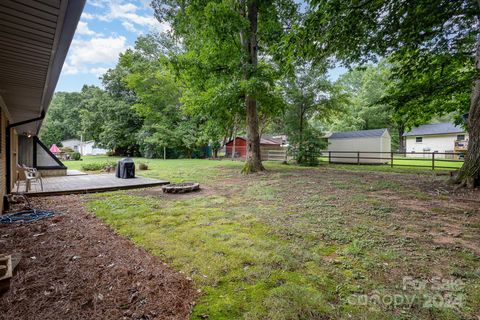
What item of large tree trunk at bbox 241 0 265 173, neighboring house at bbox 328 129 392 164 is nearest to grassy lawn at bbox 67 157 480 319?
large tree trunk at bbox 241 0 265 173

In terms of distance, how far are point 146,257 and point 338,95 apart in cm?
1567

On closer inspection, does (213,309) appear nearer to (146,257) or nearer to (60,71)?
(146,257)

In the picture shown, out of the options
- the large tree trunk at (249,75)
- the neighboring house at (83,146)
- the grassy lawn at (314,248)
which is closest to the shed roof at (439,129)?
the large tree trunk at (249,75)

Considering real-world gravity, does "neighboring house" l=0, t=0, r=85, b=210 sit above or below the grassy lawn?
above

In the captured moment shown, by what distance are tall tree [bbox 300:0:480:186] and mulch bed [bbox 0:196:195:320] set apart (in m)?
5.78

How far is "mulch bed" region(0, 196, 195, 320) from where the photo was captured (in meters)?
1.94

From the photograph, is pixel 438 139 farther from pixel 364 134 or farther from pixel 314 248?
pixel 314 248

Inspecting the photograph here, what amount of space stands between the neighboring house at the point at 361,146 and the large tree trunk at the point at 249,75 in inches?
339

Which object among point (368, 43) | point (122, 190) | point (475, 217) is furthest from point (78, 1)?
point (368, 43)

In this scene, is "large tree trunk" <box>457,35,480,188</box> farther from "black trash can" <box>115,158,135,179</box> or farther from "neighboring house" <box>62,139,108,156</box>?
"neighboring house" <box>62,139,108,156</box>

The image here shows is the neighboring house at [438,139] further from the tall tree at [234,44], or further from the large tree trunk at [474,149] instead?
the tall tree at [234,44]

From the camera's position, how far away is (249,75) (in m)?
10.2

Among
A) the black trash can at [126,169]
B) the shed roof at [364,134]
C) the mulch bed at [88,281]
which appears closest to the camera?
the mulch bed at [88,281]

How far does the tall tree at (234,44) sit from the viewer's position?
367 inches
